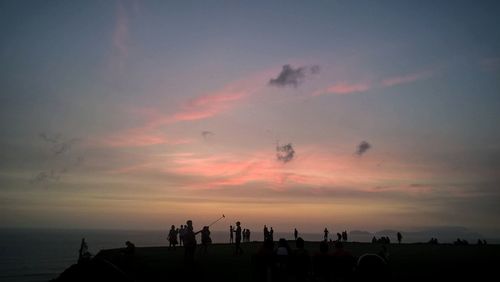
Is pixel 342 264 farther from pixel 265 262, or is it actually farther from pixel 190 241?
pixel 190 241

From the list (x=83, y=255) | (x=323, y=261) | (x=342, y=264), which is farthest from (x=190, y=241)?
(x=83, y=255)

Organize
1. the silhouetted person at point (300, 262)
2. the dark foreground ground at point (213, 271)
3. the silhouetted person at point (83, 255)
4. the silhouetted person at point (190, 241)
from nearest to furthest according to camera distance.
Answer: the silhouetted person at point (300, 262) < the dark foreground ground at point (213, 271) < the silhouetted person at point (190, 241) < the silhouetted person at point (83, 255)

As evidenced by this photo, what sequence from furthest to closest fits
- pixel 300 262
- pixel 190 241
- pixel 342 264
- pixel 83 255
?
pixel 83 255 → pixel 190 241 → pixel 300 262 → pixel 342 264

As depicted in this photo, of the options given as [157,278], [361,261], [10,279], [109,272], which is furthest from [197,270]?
[10,279]

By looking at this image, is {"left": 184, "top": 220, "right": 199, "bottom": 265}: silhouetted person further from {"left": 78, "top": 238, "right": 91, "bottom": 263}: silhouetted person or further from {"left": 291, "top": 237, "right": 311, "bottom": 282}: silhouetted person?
{"left": 291, "top": 237, "right": 311, "bottom": 282}: silhouetted person

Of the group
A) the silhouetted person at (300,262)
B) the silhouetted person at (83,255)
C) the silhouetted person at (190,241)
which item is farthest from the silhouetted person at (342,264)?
the silhouetted person at (83,255)

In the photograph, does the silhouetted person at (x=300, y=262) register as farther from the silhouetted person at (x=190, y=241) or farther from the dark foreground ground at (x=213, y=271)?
the silhouetted person at (x=190, y=241)

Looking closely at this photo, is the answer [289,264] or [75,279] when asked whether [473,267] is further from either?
[75,279]

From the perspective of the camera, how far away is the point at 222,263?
981 inches

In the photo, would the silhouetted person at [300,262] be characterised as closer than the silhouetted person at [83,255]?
Yes

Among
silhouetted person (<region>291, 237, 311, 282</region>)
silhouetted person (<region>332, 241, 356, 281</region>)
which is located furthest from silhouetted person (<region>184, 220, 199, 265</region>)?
silhouetted person (<region>332, 241, 356, 281</region>)

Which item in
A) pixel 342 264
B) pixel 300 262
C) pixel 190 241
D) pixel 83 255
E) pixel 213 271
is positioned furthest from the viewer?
pixel 83 255

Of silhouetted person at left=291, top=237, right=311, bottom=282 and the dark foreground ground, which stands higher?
silhouetted person at left=291, top=237, right=311, bottom=282

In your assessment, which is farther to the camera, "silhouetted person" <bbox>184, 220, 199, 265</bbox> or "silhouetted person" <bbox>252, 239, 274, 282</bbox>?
"silhouetted person" <bbox>184, 220, 199, 265</bbox>
